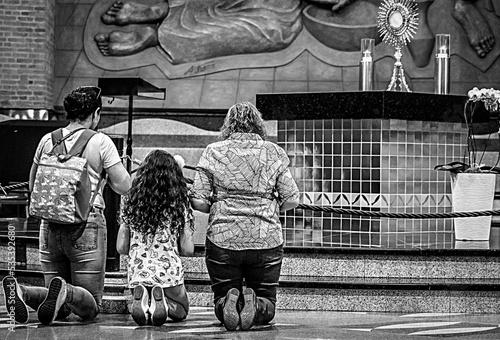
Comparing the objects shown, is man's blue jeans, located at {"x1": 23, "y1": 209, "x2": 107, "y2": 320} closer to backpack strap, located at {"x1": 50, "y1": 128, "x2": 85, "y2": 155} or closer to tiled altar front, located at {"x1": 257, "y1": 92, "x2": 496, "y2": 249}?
backpack strap, located at {"x1": 50, "y1": 128, "x2": 85, "y2": 155}

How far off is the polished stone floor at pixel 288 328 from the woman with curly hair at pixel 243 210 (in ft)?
0.60

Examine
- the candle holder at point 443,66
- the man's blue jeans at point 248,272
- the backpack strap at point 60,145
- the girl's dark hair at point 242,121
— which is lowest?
the man's blue jeans at point 248,272

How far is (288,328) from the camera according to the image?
5.43 metres

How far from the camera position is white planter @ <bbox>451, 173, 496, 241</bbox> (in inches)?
321

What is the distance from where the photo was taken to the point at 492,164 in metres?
11.8

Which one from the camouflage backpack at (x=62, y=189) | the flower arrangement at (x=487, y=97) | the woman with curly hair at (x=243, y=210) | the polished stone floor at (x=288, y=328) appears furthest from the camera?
the flower arrangement at (x=487, y=97)

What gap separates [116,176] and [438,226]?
438 cm

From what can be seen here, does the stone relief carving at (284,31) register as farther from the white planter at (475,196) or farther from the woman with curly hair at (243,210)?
the woman with curly hair at (243,210)

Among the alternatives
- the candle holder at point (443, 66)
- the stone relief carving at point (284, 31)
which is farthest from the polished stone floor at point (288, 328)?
the stone relief carving at point (284, 31)

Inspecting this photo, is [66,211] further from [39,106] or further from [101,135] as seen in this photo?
[39,106]

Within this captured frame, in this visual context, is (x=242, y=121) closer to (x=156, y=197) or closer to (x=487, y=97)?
(x=156, y=197)

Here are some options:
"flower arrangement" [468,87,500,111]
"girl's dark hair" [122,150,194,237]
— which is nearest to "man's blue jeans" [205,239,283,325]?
"girl's dark hair" [122,150,194,237]

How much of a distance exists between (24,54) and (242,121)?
7702 mm

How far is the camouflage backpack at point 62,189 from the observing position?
4887 millimetres
